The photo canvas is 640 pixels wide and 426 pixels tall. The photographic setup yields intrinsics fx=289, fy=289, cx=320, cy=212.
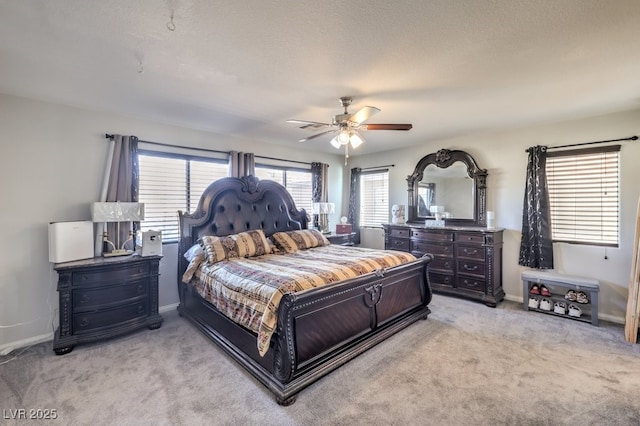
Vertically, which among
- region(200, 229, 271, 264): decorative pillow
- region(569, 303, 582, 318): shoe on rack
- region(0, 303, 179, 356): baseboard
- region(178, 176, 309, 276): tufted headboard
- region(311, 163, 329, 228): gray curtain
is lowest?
region(0, 303, 179, 356): baseboard

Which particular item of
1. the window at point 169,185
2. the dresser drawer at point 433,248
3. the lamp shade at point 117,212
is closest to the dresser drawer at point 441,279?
the dresser drawer at point 433,248

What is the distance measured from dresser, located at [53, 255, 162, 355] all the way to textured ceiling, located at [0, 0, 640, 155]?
179 centimetres

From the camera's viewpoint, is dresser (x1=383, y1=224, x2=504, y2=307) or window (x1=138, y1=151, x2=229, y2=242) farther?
dresser (x1=383, y1=224, x2=504, y2=307)

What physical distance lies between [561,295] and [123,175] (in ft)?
19.4

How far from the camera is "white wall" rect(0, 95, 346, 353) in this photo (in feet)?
9.72

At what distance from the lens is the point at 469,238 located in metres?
4.36

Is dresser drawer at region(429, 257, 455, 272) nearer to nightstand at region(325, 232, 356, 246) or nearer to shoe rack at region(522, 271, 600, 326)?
shoe rack at region(522, 271, 600, 326)

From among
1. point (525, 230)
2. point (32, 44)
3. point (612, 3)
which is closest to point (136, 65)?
point (32, 44)

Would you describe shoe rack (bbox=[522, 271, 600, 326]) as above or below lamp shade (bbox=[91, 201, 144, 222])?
below

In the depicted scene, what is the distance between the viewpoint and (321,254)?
12.4 ft

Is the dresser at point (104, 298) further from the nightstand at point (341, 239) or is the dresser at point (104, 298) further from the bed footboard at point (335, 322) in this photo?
the nightstand at point (341, 239)

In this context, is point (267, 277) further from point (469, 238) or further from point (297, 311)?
point (469, 238)

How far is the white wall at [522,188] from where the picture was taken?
138 inches

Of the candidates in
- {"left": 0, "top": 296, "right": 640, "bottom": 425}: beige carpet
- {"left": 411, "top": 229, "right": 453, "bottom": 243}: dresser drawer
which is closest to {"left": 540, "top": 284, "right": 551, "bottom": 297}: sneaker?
{"left": 0, "top": 296, "right": 640, "bottom": 425}: beige carpet
